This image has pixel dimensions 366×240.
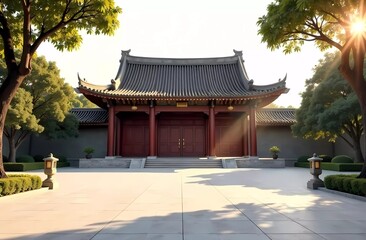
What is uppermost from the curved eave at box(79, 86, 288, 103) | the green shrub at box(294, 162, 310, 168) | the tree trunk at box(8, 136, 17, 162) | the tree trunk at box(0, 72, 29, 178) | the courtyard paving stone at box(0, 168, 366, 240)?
the curved eave at box(79, 86, 288, 103)

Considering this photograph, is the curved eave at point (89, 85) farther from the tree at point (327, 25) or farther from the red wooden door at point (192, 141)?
the tree at point (327, 25)

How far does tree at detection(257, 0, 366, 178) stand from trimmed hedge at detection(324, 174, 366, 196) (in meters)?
0.72

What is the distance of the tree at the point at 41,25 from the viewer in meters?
8.34

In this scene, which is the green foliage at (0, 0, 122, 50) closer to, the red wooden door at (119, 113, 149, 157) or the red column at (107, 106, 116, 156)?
the red column at (107, 106, 116, 156)

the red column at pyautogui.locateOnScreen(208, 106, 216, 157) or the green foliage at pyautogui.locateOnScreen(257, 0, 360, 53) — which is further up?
the green foliage at pyautogui.locateOnScreen(257, 0, 360, 53)

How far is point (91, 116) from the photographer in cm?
2461

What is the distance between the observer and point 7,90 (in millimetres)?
8289

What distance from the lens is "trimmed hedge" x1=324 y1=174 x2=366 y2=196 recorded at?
706 cm

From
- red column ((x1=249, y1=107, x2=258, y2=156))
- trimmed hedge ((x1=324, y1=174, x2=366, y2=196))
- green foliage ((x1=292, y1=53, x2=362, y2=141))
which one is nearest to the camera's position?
trimmed hedge ((x1=324, y1=174, x2=366, y2=196))

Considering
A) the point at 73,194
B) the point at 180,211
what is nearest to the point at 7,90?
the point at 73,194

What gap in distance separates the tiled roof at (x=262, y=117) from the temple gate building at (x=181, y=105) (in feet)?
6.23

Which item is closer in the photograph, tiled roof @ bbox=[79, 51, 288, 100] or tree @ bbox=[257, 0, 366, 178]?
tree @ bbox=[257, 0, 366, 178]

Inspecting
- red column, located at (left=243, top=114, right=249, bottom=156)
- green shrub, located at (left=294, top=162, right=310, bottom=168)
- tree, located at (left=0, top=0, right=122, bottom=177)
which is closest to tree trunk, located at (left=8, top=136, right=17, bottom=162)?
tree, located at (left=0, top=0, right=122, bottom=177)

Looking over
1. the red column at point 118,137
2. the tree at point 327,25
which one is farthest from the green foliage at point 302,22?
the red column at point 118,137
